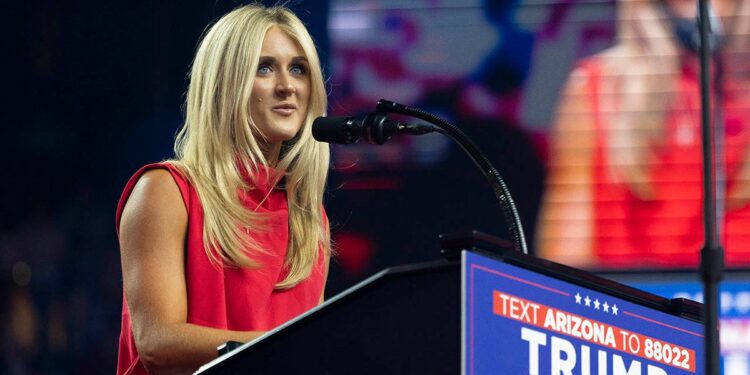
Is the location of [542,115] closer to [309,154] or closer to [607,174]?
[607,174]

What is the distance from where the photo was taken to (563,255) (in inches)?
179

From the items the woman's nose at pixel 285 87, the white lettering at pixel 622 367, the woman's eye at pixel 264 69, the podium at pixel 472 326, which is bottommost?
the white lettering at pixel 622 367

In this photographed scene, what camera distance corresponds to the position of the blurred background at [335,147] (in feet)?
14.9

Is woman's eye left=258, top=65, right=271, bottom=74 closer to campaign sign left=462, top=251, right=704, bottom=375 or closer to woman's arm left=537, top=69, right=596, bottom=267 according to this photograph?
campaign sign left=462, top=251, right=704, bottom=375

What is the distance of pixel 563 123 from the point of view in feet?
15.0

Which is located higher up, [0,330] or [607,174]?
[607,174]

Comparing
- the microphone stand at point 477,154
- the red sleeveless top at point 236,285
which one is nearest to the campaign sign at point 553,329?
the microphone stand at point 477,154

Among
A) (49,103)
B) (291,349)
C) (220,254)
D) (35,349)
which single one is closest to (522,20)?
(49,103)

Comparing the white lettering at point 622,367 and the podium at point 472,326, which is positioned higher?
the podium at point 472,326

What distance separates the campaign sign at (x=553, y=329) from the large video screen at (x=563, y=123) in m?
2.88

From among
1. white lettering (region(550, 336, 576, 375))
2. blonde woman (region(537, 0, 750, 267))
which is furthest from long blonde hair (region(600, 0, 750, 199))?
white lettering (region(550, 336, 576, 375))

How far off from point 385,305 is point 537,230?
10.1 feet

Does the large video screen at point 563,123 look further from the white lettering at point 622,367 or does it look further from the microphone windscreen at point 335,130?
the white lettering at point 622,367

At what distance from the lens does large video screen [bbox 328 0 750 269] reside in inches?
178
